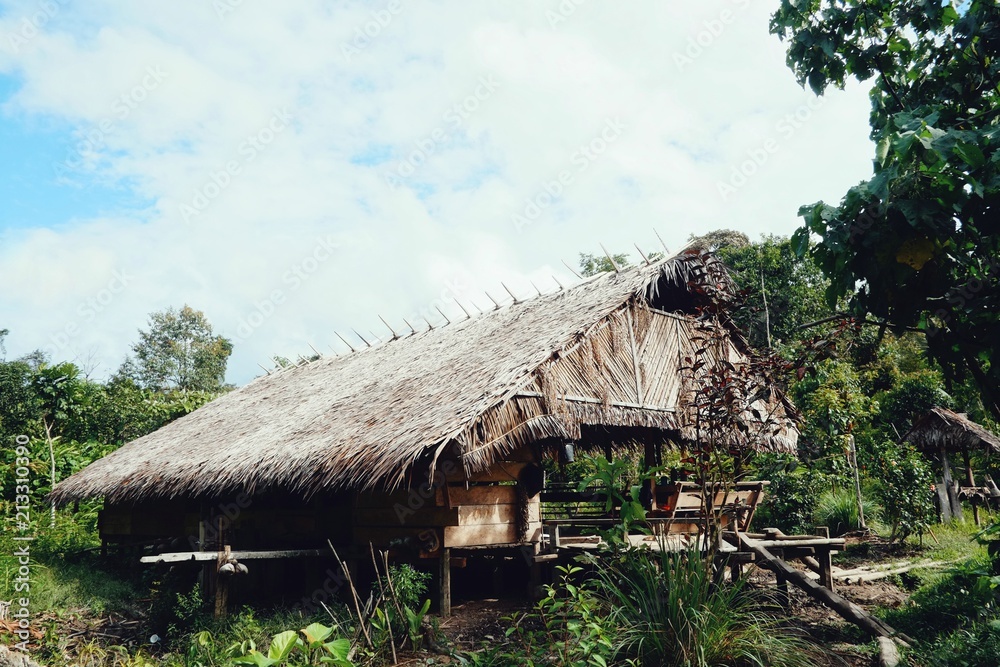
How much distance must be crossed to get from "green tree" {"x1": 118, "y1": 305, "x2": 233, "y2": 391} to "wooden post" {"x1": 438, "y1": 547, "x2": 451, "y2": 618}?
1029 inches

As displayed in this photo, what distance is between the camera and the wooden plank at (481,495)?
770cm

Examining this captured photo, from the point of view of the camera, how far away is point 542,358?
25.6 feet

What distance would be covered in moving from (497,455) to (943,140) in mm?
5041

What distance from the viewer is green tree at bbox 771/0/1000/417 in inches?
147

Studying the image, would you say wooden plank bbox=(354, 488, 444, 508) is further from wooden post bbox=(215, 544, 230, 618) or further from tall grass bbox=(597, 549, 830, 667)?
tall grass bbox=(597, 549, 830, 667)

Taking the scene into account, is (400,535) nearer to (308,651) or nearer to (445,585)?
(445,585)

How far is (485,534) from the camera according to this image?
25.9 feet

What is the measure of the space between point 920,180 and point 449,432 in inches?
164

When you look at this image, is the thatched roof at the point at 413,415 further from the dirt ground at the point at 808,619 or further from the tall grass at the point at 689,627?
the tall grass at the point at 689,627

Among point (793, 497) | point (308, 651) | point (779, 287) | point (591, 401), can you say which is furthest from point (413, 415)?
point (779, 287)

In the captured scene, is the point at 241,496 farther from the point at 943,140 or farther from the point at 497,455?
the point at 943,140

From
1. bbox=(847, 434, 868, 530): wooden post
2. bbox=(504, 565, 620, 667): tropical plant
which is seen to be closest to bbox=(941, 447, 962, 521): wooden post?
bbox=(847, 434, 868, 530): wooden post

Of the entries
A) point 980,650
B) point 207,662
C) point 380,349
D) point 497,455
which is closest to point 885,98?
point 980,650

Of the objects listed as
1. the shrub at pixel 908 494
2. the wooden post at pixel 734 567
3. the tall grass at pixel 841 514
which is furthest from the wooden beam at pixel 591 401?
the tall grass at pixel 841 514
